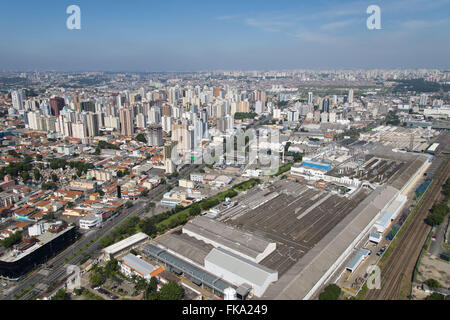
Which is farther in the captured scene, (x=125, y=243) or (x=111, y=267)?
(x=125, y=243)

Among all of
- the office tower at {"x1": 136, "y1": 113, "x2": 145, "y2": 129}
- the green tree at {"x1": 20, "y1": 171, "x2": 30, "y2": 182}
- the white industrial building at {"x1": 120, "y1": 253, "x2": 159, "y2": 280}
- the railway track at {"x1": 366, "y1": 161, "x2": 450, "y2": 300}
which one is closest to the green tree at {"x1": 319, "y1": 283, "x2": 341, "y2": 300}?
the railway track at {"x1": 366, "y1": 161, "x2": 450, "y2": 300}

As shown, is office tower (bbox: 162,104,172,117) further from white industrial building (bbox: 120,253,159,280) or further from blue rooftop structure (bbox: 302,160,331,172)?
A: white industrial building (bbox: 120,253,159,280)

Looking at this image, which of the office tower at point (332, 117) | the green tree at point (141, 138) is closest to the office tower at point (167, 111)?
the green tree at point (141, 138)

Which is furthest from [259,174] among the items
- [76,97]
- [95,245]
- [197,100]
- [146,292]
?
[76,97]

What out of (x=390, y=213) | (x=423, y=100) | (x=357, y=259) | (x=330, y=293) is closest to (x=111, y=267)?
(x=330, y=293)

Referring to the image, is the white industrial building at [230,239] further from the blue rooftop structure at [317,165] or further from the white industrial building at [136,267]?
the blue rooftop structure at [317,165]

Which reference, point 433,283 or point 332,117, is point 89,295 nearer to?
point 433,283
